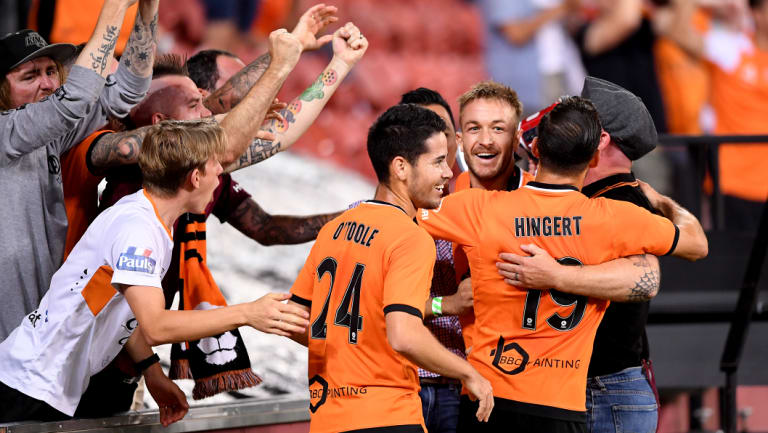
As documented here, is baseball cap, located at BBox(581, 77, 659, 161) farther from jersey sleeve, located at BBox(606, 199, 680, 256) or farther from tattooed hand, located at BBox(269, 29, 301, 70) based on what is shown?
tattooed hand, located at BBox(269, 29, 301, 70)

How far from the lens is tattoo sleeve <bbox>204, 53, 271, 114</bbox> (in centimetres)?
347

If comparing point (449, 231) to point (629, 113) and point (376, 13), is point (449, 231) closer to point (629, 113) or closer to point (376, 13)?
point (629, 113)

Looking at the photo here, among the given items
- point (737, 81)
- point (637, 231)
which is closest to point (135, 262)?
point (637, 231)

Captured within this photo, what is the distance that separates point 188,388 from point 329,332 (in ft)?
7.66

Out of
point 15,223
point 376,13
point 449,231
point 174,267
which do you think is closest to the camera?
point 449,231

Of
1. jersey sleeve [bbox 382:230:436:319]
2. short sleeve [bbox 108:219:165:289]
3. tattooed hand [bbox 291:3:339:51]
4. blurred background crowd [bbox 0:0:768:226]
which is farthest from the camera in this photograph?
blurred background crowd [bbox 0:0:768:226]

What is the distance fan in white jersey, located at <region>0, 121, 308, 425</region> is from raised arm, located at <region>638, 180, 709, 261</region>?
→ 1.16 m

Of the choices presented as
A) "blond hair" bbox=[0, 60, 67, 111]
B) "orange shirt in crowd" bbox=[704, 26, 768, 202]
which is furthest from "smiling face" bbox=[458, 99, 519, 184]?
"orange shirt in crowd" bbox=[704, 26, 768, 202]

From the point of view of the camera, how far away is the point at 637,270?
2529mm

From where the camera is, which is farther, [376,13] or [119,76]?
[376,13]

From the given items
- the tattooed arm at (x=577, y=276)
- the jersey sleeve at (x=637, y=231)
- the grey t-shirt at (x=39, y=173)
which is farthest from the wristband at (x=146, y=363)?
the jersey sleeve at (x=637, y=231)

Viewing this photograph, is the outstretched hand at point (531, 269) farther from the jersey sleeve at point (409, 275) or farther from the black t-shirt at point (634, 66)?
the black t-shirt at point (634, 66)

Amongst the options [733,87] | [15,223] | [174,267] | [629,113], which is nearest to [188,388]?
[174,267]

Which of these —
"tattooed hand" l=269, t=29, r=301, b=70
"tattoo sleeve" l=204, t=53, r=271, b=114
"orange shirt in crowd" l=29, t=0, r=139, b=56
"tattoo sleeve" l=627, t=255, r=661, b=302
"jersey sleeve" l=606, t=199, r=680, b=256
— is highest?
"orange shirt in crowd" l=29, t=0, r=139, b=56
